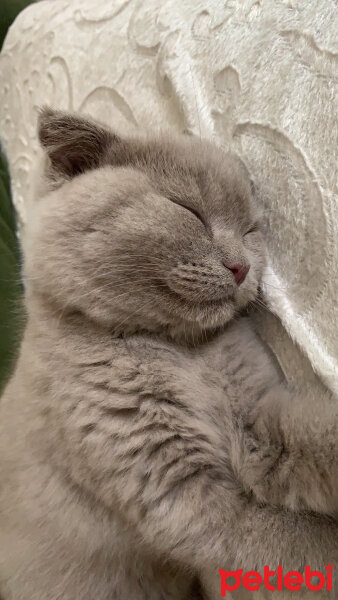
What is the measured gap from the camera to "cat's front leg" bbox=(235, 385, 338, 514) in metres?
0.64

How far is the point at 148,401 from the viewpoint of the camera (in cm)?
73

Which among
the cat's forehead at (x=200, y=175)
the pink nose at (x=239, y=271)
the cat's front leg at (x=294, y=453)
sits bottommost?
the cat's front leg at (x=294, y=453)

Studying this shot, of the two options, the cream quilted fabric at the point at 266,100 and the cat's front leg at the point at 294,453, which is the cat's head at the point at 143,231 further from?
the cat's front leg at the point at 294,453

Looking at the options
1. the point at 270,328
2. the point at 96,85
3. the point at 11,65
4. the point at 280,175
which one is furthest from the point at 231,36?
the point at 11,65

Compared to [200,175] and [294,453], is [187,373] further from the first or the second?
[200,175]

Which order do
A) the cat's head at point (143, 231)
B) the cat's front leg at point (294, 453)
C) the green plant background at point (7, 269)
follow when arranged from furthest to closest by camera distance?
1. the green plant background at point (7, 269)
2. the cat's head at point (143, 231)
3. the cat's front leg at point (294, 453)

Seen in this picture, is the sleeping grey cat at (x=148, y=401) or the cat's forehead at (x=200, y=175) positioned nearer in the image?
the sleeping grey cat at (x=148, y=401)

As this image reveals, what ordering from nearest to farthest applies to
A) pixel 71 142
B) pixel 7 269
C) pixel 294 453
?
pixel 294 453 → pixel 71 142 → pixel 7 269

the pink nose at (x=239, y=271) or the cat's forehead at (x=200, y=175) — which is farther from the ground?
the cat's forehead at (x=200, y=175)

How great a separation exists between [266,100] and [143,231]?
0.28m

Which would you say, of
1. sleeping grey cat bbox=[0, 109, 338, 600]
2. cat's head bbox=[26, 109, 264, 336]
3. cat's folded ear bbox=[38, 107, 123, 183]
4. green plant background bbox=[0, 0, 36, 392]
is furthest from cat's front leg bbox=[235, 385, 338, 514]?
green plant background bbox=[0, 0, 36, 392]

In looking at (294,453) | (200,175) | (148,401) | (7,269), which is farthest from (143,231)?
(7,269)

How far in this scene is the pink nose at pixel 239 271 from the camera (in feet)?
2.52

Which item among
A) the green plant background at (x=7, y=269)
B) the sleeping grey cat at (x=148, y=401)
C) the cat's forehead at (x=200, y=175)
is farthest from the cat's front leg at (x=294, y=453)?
the green plant background at (x=7, y=269)
